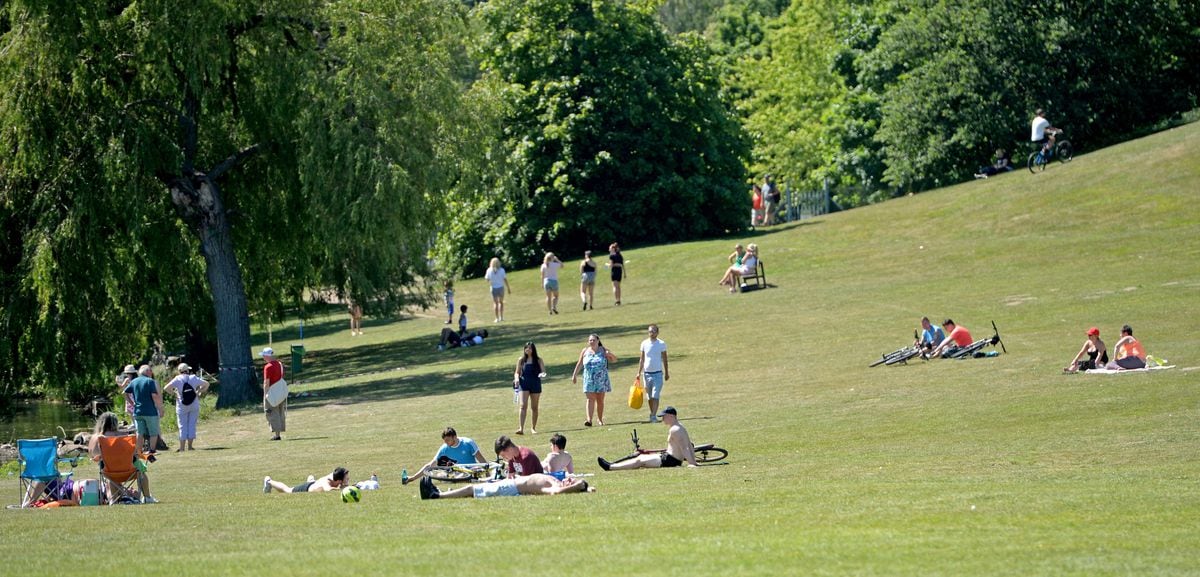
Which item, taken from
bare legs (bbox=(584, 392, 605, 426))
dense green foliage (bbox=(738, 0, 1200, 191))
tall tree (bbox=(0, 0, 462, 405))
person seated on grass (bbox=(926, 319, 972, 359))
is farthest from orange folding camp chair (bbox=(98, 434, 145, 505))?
dense green foliage (bbox=(738, 0, 1200, 191))

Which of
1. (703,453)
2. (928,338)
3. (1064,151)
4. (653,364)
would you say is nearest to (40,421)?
(653,364)

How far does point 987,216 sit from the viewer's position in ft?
155

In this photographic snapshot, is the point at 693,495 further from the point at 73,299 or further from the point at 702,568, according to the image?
the point at 73,299

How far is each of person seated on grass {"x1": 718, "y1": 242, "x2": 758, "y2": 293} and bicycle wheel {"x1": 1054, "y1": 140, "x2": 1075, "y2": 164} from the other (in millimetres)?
14088

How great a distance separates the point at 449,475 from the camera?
1900cm

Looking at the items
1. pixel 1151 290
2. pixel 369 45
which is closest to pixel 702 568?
pixel 369 45

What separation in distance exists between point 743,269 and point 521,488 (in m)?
26.4

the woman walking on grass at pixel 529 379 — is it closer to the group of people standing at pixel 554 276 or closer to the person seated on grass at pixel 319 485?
the person seated on grass at pixel 319 485

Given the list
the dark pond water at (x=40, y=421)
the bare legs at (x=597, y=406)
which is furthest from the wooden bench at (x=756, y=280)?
the bare legs at (x=597, y=406)

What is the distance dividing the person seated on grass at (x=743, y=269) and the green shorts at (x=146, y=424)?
21.3 metres

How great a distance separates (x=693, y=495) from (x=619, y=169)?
42181 mm

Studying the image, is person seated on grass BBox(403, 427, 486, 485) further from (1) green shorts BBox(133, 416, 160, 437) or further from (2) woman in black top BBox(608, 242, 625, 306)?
(2) woman in black top BBox(608, 242, 625, 306)

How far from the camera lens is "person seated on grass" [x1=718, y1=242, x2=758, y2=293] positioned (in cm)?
4331

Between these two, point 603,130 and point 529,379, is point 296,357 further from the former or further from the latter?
point 603,130
